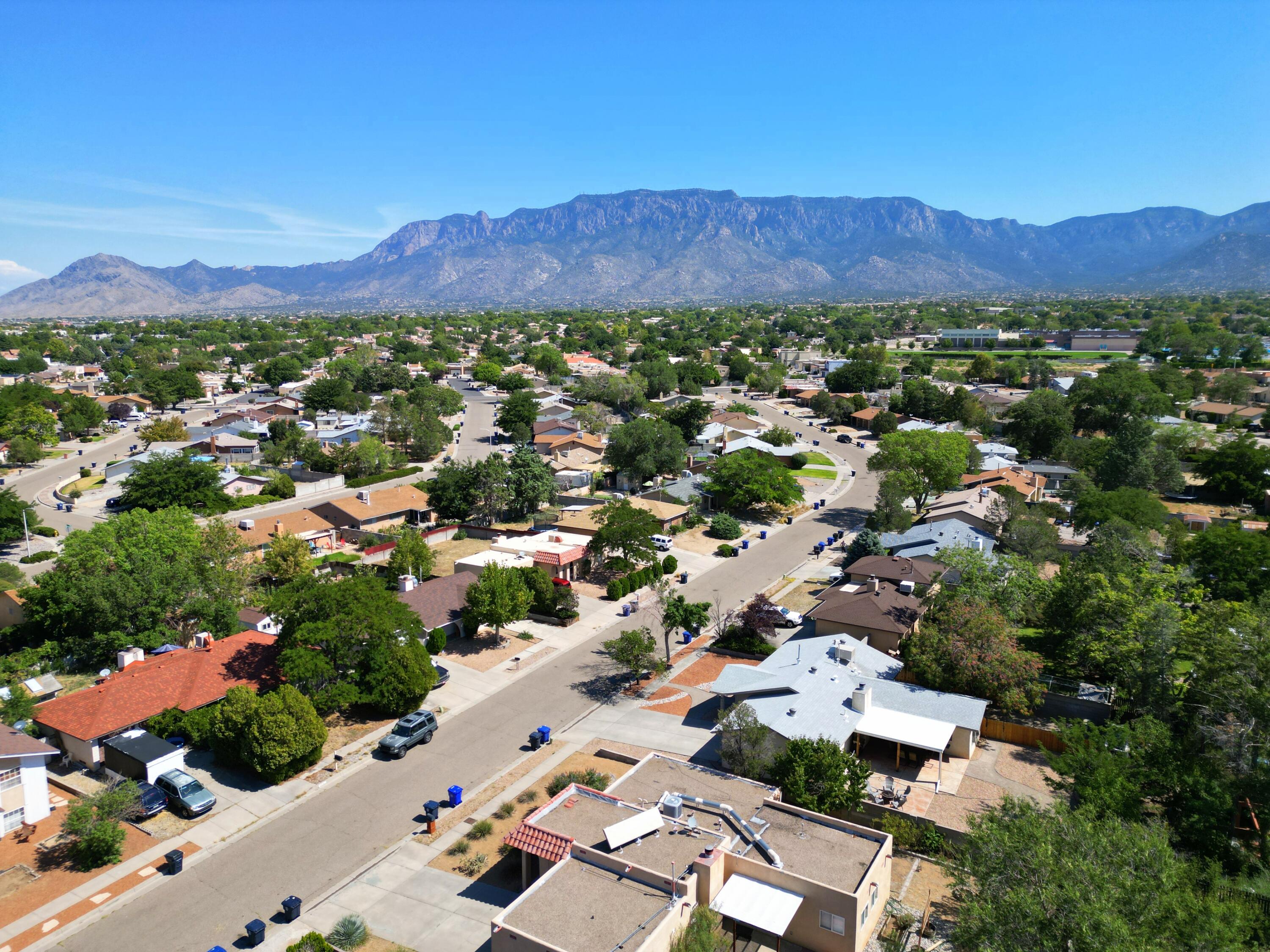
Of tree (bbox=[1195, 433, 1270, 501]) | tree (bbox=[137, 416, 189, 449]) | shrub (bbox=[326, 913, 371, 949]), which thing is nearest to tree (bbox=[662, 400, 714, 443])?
tree (bbox=[1195, 433, 1270, 501])

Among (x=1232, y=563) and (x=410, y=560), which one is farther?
(x=410, y=560)

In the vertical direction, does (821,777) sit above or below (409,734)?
above

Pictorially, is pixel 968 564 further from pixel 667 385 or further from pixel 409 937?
pixel 667 385

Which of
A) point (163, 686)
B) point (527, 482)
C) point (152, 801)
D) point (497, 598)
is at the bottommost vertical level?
point (152, 801)

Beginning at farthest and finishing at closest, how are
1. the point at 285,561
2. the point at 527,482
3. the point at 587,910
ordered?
the point at 527,482
the point at 285,561
the point at 587,910

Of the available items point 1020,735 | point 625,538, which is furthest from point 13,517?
point 1020,735

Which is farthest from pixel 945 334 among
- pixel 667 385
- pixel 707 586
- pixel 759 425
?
pixel 707 586

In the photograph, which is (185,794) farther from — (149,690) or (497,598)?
(497,598)
